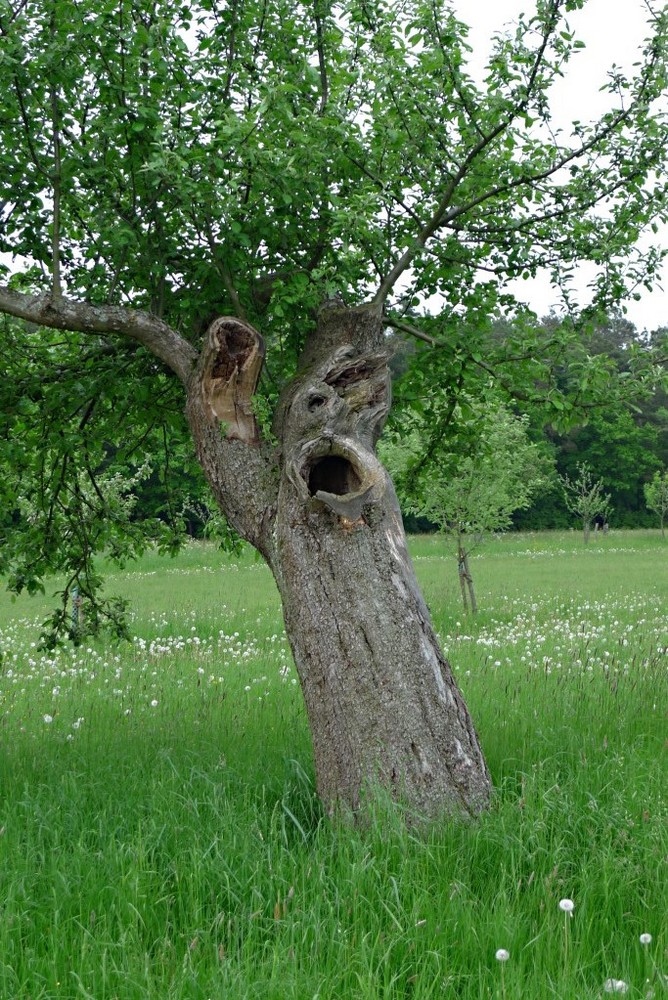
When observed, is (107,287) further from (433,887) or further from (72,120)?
(433,887)

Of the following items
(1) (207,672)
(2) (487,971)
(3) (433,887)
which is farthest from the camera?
(1) (207,672)

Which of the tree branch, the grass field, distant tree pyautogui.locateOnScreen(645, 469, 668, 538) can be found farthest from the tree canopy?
distant tree pyautogui.locateOnScreen(645, 469, 668, 538)

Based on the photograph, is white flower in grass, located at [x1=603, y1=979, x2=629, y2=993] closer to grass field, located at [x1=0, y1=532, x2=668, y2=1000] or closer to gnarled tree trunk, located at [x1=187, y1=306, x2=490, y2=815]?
grass field, located at [x1=0, y1=532, x2=668, y2=1000]

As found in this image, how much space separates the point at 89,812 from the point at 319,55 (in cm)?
594

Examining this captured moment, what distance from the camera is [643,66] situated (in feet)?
19.4

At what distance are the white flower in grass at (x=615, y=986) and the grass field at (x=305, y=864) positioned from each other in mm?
12

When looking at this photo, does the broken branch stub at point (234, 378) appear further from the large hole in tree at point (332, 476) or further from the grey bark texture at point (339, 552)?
the large hole in tree at point (332, 476)

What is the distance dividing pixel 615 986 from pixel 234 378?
161 inches

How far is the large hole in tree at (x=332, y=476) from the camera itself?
18.0ft

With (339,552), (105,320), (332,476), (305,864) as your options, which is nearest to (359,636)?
(339,552)

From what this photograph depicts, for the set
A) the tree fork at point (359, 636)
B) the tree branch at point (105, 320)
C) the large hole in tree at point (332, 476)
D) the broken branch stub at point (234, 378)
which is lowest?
the tree fork at point (359, 636)

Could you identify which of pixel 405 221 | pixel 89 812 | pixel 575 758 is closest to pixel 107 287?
pixel 405 221

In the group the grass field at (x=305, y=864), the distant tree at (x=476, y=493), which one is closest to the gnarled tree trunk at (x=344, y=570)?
the grass field at (x=305, y=864)

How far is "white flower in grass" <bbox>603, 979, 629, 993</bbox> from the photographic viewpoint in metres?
3.22
